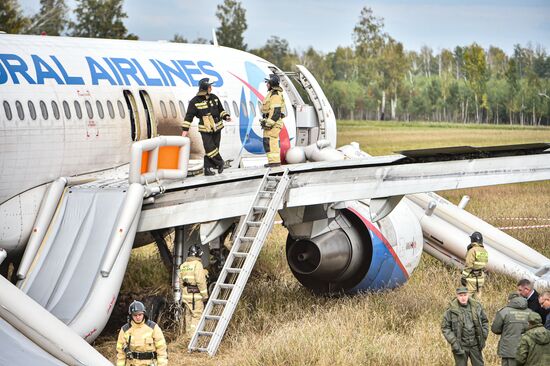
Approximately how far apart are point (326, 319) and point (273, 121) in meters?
4.03

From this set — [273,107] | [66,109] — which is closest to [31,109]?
[66,109]

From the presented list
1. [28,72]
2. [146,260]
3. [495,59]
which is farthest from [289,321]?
[495,59]

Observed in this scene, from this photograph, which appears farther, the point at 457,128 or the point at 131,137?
the point at 457,128

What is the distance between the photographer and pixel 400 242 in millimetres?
23344

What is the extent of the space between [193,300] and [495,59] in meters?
130

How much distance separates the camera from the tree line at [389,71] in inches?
3474

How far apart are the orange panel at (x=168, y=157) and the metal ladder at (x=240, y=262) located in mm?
1626

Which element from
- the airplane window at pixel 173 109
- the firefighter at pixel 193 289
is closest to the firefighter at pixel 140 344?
the firefighter at pixel 193 289

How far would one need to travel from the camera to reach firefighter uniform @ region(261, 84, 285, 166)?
2283 centimetres

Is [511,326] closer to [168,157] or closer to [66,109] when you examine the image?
[168,157]

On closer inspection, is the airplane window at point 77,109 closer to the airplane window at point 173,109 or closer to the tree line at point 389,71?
the airplane window at point 173,109

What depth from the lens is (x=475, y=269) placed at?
21.9 m

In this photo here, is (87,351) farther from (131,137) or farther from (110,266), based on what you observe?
(131,137)

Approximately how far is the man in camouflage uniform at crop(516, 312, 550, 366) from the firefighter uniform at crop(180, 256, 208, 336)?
5770 mm
